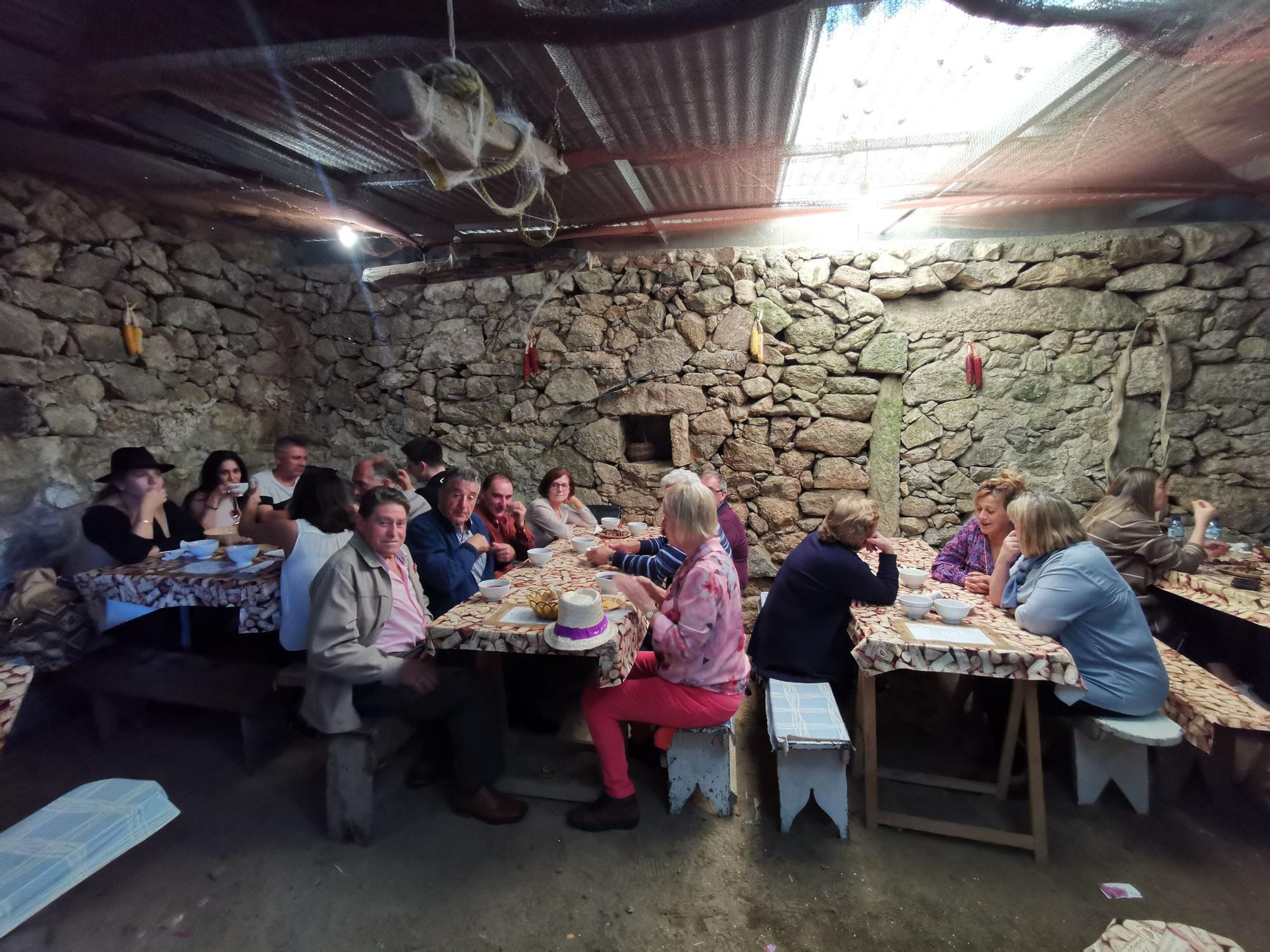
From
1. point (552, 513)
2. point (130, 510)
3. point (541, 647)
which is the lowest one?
point (541, 647)

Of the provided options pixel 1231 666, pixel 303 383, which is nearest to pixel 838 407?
pixel 1231 666

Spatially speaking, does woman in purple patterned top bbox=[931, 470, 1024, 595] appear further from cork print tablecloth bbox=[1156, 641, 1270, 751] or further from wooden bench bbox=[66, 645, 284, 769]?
wooden bench bbox=[66, 645, 284, 769]

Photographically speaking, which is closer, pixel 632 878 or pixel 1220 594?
A: pixel 632 878

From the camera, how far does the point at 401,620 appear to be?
2.48 metres

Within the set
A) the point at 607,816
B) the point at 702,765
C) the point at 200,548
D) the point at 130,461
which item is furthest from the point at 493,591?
the point at 130,461

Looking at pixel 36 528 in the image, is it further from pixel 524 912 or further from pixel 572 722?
A: pixel 524 912

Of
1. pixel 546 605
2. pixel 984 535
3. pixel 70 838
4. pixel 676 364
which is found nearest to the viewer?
pixel 70 838

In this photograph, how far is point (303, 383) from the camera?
5.27 m

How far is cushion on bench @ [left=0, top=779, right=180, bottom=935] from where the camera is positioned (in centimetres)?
130

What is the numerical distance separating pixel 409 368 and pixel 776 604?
3.93m

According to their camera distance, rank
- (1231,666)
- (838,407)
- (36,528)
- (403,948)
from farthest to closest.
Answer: (838,407) → (36,528) → (1231,666) → (403,948)

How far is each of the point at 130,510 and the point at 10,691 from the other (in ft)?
6.27

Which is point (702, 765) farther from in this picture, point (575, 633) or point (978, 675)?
point (978, 675)

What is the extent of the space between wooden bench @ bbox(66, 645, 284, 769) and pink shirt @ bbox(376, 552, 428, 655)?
0.82m
